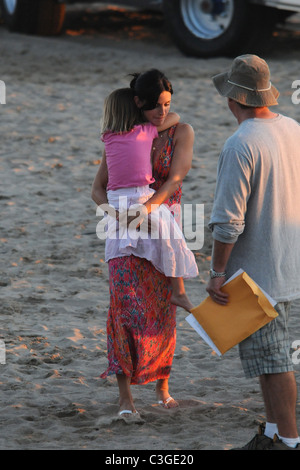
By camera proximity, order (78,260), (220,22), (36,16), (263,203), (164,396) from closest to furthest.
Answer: (263,203)
(164,396)
(78,260)
(220,22)
(36,16)

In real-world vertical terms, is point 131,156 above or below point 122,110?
below

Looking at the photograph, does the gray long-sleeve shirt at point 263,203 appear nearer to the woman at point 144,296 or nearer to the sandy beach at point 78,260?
the woman at point 144,296

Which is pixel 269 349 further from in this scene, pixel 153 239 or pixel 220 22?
pixel 220 22

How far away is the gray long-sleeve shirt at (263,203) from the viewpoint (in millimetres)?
3512

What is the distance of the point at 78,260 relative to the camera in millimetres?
6555

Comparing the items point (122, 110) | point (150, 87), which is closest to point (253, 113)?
point (150, 87)

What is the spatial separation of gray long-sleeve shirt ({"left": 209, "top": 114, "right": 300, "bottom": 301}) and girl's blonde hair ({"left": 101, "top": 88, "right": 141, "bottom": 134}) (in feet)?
2.26

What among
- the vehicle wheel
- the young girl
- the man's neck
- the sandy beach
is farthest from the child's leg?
the vehicle wheel

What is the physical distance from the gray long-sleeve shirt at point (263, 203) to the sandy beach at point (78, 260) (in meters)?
0.83

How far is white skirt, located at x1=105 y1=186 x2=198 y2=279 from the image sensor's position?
416cm

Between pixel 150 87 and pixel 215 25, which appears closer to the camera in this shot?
pixel 150 87

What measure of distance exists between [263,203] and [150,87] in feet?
2.71

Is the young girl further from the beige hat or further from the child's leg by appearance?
the beige hat

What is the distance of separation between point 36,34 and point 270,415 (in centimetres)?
1018
